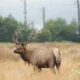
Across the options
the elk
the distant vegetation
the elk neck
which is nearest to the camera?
the elk

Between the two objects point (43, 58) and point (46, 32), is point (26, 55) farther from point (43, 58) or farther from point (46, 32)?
point (46, 32)

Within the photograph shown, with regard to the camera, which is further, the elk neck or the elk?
the elk neck

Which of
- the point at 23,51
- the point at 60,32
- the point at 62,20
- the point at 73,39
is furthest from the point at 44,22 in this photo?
the point at 23,51

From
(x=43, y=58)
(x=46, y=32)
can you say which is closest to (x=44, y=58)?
(x=43, y=58)

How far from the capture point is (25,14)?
7988cm

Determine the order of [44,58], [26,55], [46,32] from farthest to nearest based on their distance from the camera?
[46,32] → [26,55] → [44,58]

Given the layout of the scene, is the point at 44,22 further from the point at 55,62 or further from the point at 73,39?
the point at 55,62

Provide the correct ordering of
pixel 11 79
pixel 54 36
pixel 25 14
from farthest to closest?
pixel 54 36 → pixel 25 14 → pixel 11 79

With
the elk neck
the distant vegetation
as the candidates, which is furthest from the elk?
the distant vegetation

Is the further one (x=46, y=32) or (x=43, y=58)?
(x=46, y=32)

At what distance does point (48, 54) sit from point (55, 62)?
54 cm

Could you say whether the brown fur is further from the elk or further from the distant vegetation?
the distant vegetation

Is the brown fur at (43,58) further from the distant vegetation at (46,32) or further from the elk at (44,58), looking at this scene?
the distant vegetation at (46,32)

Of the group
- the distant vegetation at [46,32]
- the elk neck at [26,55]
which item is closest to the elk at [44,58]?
the elk neck at [26,55]
